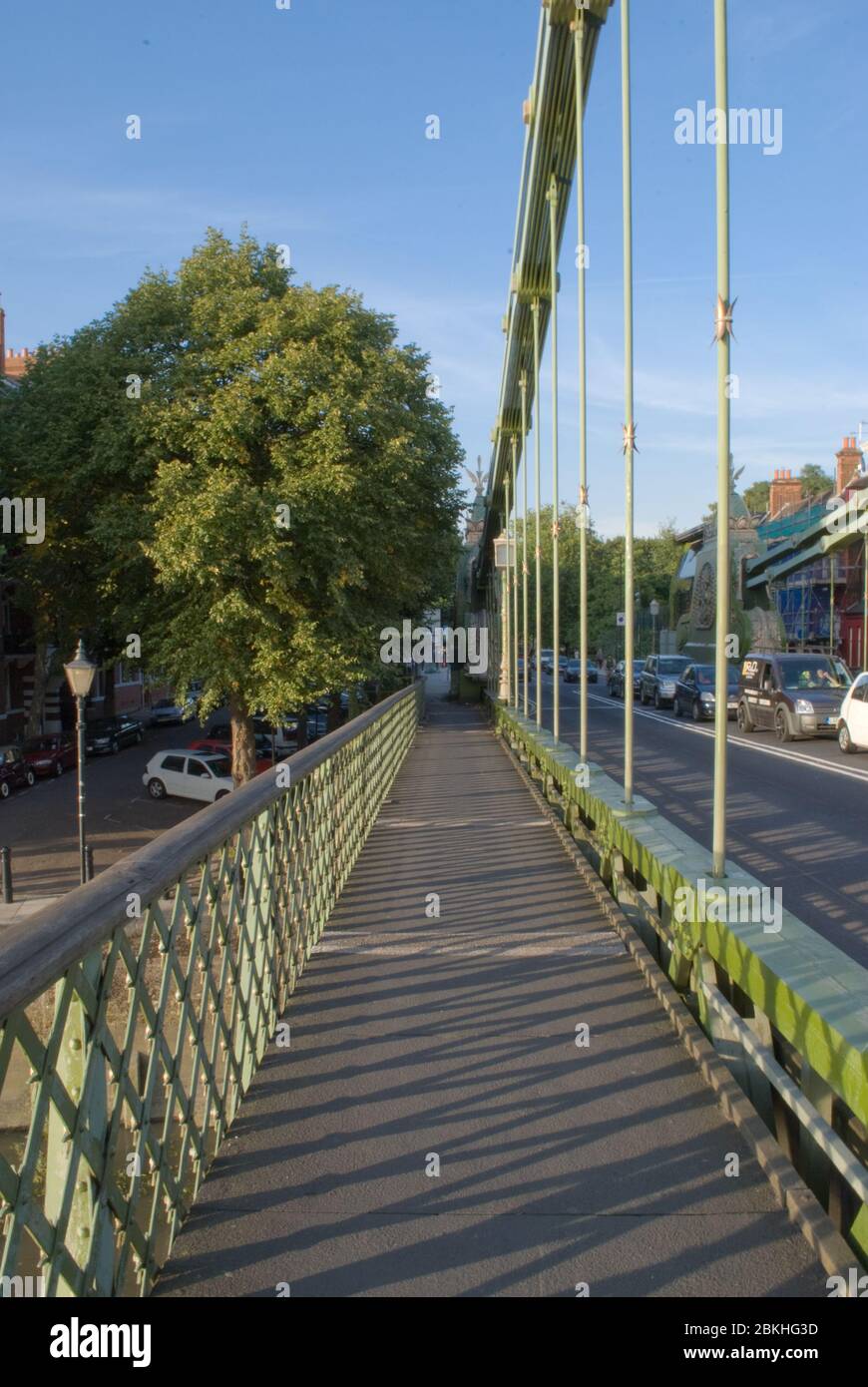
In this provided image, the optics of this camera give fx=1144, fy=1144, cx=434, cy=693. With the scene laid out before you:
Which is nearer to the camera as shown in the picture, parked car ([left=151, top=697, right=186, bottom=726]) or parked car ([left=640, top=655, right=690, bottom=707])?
parked car ([left=640, top=655, right=690, bottom=707])

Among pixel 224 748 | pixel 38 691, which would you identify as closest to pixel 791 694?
pixel 224 748

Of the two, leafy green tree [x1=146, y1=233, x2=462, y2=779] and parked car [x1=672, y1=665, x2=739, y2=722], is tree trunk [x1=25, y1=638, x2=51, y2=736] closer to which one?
leafy green tree [x1=146, y1=233, x2=462, y2=779]

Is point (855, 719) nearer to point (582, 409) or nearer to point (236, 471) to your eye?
point (582, 409)

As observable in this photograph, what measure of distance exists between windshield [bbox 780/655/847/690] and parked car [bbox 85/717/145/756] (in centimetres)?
2601

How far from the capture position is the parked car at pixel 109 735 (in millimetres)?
41344

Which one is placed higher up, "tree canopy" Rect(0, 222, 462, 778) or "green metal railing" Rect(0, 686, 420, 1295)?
"tree canopy" Rect(0, 222, 462, 778)

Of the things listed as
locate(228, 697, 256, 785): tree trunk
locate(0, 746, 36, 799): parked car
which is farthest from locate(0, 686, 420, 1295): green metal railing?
locate(0, 746, 36, 799): parked car

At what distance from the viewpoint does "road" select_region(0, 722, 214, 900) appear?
22.3m

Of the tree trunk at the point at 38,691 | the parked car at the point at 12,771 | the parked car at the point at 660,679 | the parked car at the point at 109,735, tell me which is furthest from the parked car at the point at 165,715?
the parked car at the point at 660,679

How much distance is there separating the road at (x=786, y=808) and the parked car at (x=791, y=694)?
1.16 ft

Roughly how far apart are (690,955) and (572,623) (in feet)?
260

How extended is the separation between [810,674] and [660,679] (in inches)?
495

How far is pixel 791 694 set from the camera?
23125 mm
